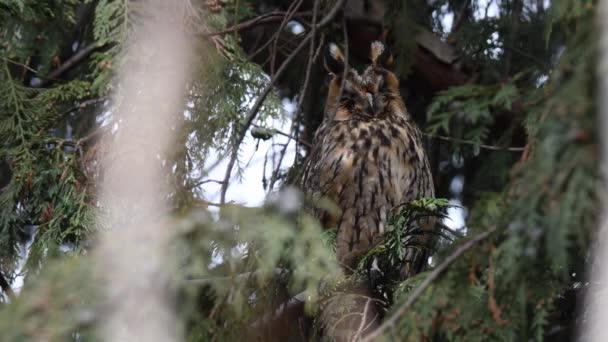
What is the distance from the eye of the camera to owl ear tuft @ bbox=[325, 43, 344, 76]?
11.3ft

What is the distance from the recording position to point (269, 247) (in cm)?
188

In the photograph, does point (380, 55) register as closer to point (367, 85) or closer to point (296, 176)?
point (367, 85)

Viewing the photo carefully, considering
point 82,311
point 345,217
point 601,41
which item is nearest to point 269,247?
point 82,311

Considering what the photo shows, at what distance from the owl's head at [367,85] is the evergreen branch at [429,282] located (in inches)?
72.1

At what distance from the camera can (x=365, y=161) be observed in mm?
3297

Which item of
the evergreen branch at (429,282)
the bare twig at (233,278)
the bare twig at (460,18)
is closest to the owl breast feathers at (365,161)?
the bare twig at (460,18)

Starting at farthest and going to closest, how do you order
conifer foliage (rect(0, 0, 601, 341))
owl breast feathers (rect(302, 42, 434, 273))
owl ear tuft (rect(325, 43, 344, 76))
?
owl ear tuft (rect(325, 43, 344, 76)) < owl breast feathers (rect(302, 42, 434, 273)) < conifer foliage (rect(0, 0, 601, 341))

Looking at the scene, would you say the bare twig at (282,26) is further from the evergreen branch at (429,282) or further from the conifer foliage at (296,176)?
the evergreen branch at (429,282)

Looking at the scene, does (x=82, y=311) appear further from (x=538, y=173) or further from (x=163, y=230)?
(x=538, y=173)

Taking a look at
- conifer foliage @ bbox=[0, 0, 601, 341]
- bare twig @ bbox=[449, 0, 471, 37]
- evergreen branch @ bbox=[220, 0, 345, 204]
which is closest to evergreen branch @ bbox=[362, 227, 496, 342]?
conifer foliage @ bbox=[0, 0, 601, 341]

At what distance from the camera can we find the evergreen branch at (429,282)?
1663mm

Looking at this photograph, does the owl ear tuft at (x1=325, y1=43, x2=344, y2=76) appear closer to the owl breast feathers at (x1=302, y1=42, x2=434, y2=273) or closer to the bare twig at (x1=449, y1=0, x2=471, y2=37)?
the owl breast feathers at (x1=302, y1=42, x2=434, y2=273)

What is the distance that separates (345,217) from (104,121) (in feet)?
3.42

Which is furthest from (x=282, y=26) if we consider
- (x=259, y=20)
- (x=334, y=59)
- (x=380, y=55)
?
(x=380, y=55)
